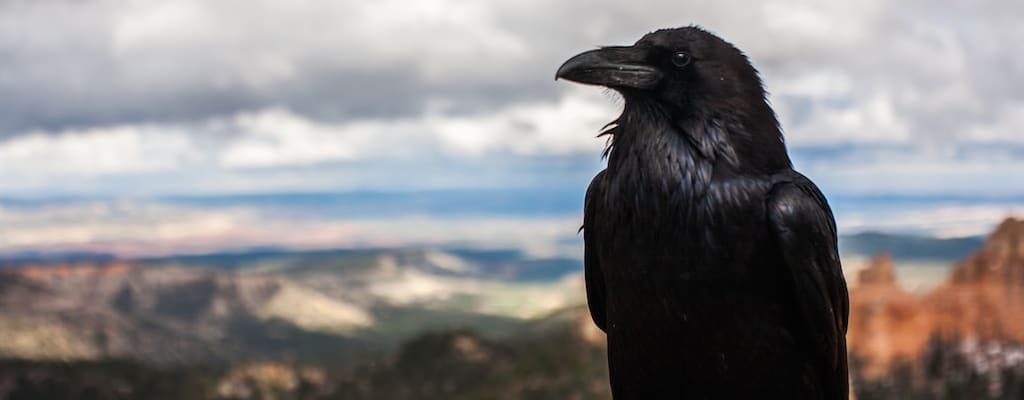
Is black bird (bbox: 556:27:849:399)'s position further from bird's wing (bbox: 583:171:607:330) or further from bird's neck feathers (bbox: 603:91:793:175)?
bird's wing (bbox: 583:171:607:330)

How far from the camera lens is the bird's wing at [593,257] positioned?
6.81 meters

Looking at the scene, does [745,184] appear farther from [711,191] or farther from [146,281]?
[146,281]

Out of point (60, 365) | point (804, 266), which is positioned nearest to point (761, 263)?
point (804, 266)

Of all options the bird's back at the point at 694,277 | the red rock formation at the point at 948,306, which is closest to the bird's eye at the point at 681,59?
the bird's back at the point at 694,277

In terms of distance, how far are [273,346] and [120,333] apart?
15.9 meters

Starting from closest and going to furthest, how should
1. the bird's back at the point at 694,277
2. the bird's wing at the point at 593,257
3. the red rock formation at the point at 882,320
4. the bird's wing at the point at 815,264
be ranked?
1. the bird's back at the point at 694,277
2. the bird's wing at the point at 815,264
3. the bird's wing at the point at 593,257
4. the red rock formation at the point at 882,320

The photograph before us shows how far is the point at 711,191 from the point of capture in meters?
6.19

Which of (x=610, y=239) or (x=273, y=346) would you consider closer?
(x=610, y=239)

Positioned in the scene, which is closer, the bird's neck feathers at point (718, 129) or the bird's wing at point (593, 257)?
the bird's neck feathers at point (718, 129)

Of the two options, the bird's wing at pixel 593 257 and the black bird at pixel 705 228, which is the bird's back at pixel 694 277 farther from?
the bird's wing at pixel 593 257

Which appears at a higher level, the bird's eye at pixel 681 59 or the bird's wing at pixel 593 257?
the bird's eye at pixel 681 59

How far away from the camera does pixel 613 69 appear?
6273 millimetres

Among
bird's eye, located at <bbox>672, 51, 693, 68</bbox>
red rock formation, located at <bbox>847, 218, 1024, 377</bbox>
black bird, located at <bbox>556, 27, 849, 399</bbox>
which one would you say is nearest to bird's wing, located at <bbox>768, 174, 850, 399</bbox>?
black bird, located at <bbox>556, 27, 849, 399</bbox>

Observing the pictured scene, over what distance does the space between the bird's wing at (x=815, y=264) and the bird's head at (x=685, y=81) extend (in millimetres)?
356
